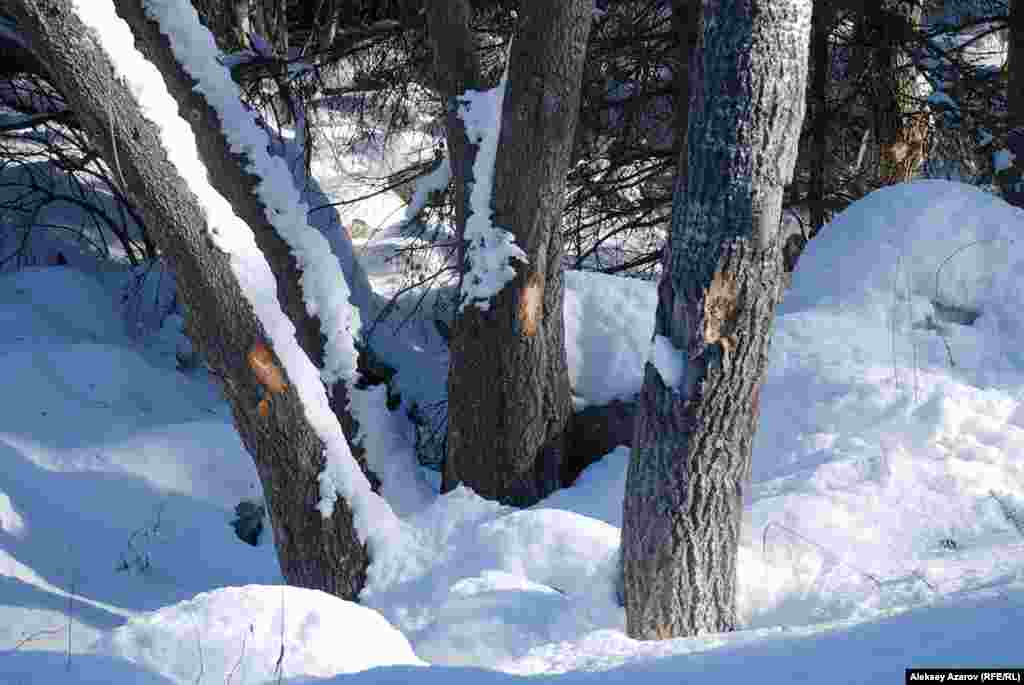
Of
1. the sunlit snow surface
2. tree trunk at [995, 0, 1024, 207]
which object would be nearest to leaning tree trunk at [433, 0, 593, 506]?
the sunlit snow surface

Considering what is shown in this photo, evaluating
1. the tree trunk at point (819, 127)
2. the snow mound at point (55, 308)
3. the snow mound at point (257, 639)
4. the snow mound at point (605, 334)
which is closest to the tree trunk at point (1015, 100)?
the tree trunk at point (819, 127)

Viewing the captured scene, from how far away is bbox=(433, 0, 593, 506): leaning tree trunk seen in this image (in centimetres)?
441

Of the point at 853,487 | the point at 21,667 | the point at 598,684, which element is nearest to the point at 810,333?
the point at 853,487

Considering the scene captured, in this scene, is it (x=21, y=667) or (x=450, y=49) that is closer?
(x=21, y=667)

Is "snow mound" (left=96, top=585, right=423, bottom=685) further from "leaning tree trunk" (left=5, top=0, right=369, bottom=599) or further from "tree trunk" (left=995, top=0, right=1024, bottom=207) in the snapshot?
"tree trunk" (left=995, top=0, right=1024, bottom=207)

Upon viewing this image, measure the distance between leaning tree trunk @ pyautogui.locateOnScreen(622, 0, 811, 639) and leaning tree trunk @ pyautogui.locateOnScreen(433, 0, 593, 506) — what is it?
1.47 m

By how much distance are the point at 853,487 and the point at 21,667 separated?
3005 millimetres

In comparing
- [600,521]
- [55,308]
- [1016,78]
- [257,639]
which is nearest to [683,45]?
[1016,78]

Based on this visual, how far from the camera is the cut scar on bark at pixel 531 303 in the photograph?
181 inches

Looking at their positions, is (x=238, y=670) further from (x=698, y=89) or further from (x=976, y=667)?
(x=698, y=89)

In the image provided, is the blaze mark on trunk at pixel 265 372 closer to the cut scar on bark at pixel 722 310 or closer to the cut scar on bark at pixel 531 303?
the cut scar on bark at pixel 531 303

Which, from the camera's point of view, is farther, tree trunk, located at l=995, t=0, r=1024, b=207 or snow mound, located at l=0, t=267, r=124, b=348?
snow mound, located at l=0, t=267, r=124, b=348

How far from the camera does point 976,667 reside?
178 cm

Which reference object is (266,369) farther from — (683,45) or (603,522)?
(683,45)
